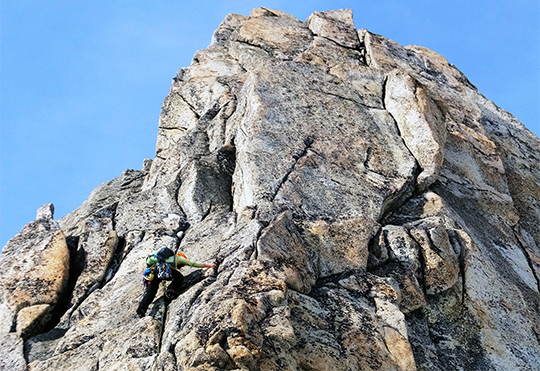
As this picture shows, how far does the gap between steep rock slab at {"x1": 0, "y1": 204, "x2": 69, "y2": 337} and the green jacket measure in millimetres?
4549

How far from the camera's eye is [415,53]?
37.0 meters

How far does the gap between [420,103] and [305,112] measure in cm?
518

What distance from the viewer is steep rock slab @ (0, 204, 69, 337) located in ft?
65.6

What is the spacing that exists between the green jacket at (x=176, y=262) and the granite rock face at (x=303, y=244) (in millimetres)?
455

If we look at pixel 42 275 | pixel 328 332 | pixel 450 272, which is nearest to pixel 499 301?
pixel 450 272

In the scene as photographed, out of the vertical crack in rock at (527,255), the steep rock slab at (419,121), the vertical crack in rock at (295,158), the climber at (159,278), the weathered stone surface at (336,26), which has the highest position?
the weathered stone surface at (336,26)

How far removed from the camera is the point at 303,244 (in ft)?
63.0

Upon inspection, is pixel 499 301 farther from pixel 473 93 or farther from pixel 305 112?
pixel 473 93

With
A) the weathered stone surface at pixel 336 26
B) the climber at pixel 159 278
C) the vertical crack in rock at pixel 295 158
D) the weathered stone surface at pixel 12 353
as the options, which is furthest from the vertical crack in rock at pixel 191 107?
the weathered stone surface at pixel 12 353

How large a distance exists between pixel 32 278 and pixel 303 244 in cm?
979

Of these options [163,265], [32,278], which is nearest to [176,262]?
[163,265]

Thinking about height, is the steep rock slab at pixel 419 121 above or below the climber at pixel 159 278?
above

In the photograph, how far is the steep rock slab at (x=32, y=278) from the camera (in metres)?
20.0

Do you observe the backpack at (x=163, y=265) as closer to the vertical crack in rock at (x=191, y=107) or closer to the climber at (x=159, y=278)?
the climber at (x=159, y=278)
